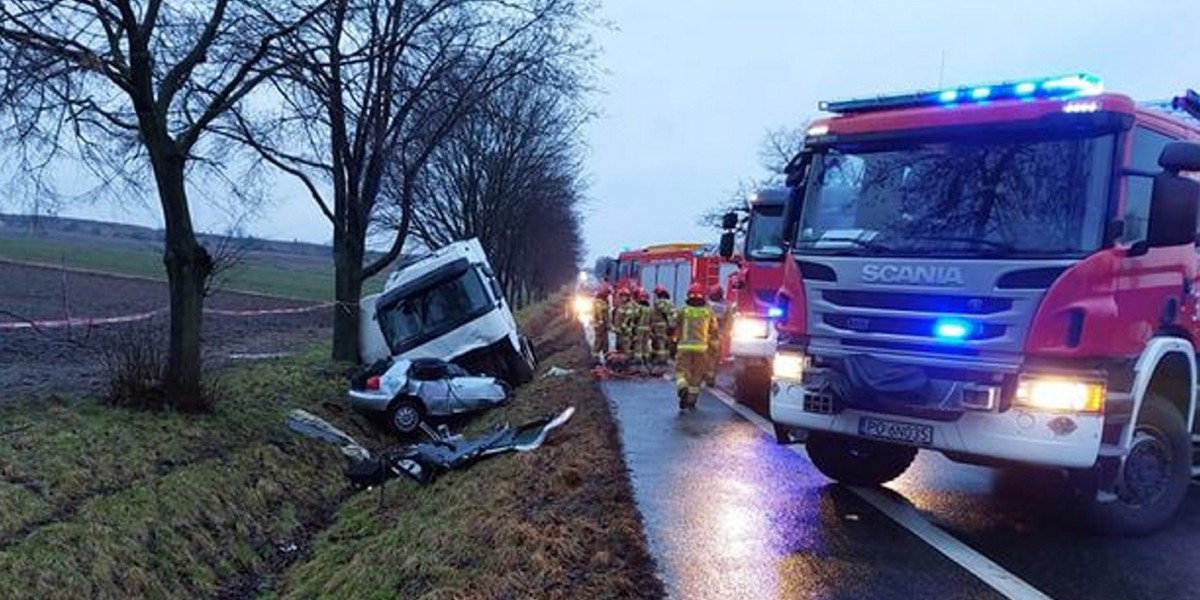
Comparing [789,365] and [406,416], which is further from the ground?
[789,365]

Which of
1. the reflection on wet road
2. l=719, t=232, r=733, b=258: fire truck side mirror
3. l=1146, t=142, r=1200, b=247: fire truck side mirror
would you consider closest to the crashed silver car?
l=719, t=232, r=733, b=258: fire truck side mirror

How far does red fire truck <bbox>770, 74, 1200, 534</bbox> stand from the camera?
533cm

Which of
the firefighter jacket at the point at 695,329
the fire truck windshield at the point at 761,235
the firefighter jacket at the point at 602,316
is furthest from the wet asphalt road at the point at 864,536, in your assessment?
the firefighter jacket at the point at 602,316

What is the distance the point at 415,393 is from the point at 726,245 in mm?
5875

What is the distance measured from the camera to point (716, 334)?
13461mm

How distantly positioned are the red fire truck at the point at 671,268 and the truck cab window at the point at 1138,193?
45.7 ft

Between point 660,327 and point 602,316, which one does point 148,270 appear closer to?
point 602,316

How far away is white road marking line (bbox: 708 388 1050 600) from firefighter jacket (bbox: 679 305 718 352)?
4402 mm

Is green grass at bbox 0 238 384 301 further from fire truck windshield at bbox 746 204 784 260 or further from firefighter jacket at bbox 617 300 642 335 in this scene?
fire truck windshield at bbox 746 204 784 260

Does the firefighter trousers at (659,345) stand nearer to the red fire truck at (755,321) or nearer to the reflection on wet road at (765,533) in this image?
the red fire truck at (755,321)

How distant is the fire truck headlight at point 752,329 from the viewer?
11.6 metres

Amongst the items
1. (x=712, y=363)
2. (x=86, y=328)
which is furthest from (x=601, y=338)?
(x=86, y=328)

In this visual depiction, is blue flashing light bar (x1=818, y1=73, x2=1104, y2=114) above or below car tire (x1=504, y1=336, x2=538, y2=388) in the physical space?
above

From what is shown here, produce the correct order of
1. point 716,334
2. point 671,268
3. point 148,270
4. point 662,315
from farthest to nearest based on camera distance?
point 148,270 < point 671,268 < point 662,315 < point 716,334
